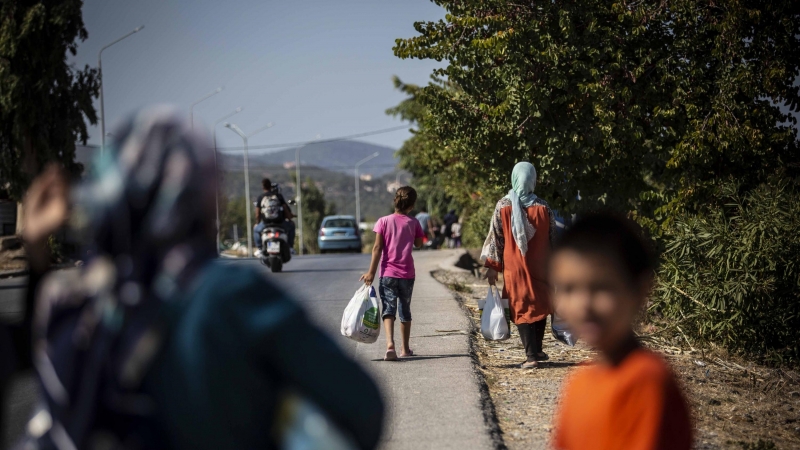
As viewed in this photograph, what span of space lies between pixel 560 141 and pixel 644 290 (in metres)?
8.84

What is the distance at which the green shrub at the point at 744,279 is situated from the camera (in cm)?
788

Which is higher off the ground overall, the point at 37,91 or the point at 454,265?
the point at 37,91

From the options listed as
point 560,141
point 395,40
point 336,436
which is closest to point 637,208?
point 560,141

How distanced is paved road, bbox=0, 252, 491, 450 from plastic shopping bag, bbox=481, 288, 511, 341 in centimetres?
34

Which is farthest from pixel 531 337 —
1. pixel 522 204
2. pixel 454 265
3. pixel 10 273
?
pixel 10 273

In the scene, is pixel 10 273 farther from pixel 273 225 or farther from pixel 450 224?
pixel 450 224

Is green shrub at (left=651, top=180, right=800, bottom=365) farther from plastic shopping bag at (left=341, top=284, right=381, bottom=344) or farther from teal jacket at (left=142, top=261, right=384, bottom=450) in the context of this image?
teal jacket at (left=142, top=261, right=384, bottom=450)

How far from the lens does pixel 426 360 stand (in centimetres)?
752

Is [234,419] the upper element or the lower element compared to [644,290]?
lower

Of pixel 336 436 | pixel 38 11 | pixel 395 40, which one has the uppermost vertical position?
pixel 38 11

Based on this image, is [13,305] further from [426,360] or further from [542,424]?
[542,424]

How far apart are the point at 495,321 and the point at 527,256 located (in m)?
0.62

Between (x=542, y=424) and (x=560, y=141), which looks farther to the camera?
(x=560, y=141)

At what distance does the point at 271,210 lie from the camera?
1688 cm
